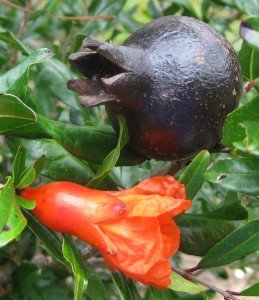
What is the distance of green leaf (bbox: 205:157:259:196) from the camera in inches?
30.5

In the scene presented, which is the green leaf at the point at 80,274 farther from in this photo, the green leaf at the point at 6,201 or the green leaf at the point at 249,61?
the green leaf at the point at 249,61

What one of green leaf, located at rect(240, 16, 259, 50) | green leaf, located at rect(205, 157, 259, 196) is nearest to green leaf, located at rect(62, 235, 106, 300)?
green leaf, located at rect(205, 157, 259, 196)

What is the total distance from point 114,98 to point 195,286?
11.3 inches

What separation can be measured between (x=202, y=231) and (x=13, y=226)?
1.02 feet

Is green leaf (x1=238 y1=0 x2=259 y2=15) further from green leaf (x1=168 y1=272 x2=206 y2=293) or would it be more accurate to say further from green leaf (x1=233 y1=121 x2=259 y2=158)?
green leaf (x1=168 y1=272 x2=206 y2=293)

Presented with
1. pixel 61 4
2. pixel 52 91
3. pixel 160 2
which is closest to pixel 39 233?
pixel 52 91

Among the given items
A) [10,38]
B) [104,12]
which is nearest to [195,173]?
[10,38]

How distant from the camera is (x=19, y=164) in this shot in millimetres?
822

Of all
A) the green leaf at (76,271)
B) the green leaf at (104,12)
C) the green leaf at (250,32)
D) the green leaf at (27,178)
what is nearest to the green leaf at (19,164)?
the green leaf at (27,178)

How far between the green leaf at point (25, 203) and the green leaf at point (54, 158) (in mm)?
65

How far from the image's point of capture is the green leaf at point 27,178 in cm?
78

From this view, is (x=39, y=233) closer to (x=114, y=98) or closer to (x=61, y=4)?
(x=114, y=98)

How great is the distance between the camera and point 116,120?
82 cm

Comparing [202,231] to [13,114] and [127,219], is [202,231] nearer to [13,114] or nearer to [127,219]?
[127,219]
